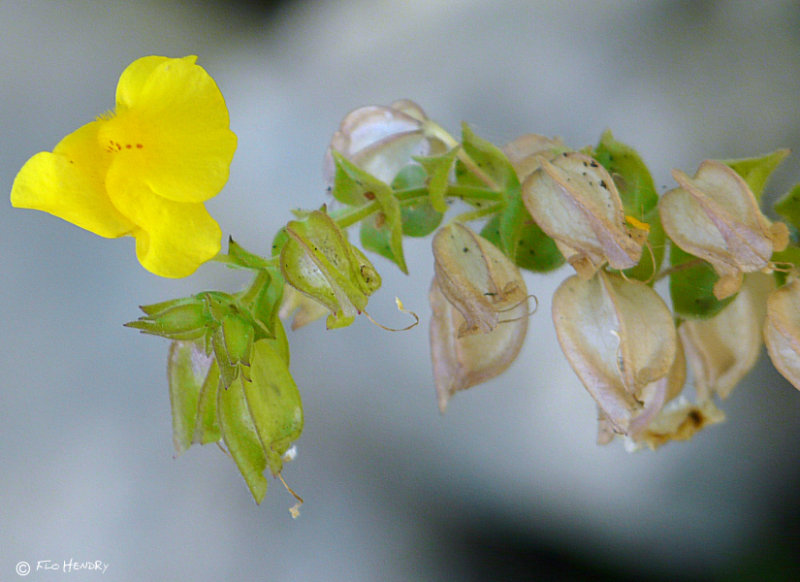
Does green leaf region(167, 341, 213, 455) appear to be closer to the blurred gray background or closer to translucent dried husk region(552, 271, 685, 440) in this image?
translucent dried husk region(552, 271, 685, 440)

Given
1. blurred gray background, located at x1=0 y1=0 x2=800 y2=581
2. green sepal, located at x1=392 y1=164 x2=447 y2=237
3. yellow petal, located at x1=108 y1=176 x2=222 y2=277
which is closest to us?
yellow petal, located at x1=108 y1=176 x2=222 y2=277

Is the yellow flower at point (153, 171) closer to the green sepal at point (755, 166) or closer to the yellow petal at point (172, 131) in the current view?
the yellow petal at point (172, 131)

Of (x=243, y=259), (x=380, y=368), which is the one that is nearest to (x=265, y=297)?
(x=243, y=259)

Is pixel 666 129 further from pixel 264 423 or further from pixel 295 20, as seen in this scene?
pixel 264 423

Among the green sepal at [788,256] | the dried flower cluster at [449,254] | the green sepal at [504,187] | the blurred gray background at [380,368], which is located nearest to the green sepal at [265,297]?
the dried flower cluster at [449,254]

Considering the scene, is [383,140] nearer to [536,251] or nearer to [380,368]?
[536,251]

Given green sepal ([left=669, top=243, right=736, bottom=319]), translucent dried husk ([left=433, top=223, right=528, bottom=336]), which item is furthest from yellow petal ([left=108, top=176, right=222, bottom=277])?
green sepal ([left=669, top=243, right=736, bottom=319])
